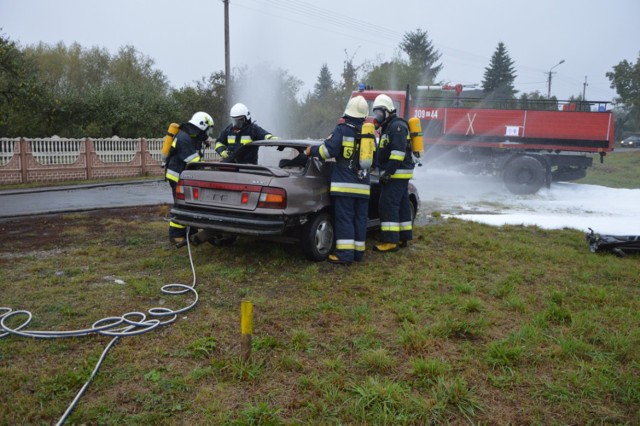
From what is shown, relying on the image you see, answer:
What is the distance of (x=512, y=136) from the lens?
15.3 meters

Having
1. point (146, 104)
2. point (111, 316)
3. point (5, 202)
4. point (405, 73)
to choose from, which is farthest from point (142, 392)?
point (405, 73)

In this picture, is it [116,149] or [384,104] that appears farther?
[116,149]

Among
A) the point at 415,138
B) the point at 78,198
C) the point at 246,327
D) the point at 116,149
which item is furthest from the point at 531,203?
the point at 116,149

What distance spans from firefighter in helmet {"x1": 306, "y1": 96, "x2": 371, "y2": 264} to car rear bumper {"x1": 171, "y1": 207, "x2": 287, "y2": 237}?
86cm

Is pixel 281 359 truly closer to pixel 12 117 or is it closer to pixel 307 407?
pixel 307 407

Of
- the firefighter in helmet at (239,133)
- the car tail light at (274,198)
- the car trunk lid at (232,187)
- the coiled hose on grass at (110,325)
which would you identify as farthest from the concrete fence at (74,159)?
the coiled hose on grass at (110,325)

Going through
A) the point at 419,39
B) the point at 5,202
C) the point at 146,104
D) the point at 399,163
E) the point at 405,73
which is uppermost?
the point at 419,39

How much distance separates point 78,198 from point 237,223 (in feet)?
27.9

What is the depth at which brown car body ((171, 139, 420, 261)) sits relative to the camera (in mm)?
5320

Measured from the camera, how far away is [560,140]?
14852 mm

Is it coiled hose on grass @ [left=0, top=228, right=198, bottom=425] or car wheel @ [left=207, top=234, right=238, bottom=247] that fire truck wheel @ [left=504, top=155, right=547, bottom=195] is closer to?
car wheel @ [left=207, top=234, right=238, bottom=247]

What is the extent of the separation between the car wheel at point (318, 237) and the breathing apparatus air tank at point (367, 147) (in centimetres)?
75

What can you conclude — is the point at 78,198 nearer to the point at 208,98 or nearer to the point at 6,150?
the point at 6,150

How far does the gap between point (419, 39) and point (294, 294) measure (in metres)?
55.7
